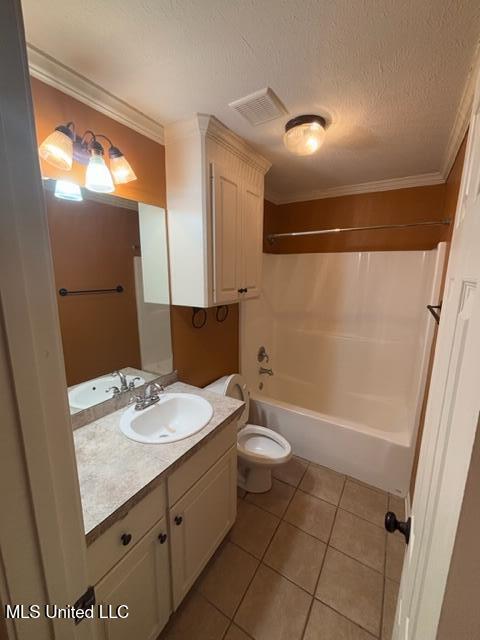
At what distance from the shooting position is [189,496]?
113 centimetres

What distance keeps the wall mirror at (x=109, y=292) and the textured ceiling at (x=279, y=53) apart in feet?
1.61

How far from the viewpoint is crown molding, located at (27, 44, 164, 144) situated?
959 millimetres

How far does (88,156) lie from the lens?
1141mm

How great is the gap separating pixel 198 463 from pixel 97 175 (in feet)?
4.28

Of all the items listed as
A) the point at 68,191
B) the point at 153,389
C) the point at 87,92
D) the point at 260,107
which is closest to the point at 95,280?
the point at 68,191

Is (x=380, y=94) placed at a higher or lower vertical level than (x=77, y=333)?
higher

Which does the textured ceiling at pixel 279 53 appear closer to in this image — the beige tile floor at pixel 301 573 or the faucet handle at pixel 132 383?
the faucet handle at pixel 132 383

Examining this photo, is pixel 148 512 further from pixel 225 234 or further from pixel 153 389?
pixel 225 234

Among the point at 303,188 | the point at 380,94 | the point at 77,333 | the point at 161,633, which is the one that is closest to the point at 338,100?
the point at 380,94

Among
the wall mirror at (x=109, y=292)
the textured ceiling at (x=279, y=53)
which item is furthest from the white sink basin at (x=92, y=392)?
the textured ceiling at (x=279, y=53)

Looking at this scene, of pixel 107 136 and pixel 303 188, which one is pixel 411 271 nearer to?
pixel 303 188

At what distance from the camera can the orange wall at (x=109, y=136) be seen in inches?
40.2

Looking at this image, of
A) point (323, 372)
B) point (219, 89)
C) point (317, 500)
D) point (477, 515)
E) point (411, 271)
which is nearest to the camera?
point (477, 515)

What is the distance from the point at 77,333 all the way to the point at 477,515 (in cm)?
142
